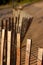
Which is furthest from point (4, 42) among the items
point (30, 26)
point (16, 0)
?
point (16, 0)

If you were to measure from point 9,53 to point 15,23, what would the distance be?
2938mm

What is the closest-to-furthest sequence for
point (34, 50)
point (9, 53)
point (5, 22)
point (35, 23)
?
point (9, 53) → point (34, 50) → point (5, 22) → point (35, 23)

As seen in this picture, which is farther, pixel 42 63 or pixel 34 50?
pixel 34 50

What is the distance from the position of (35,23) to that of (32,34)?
1607mm

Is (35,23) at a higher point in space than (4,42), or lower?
lower

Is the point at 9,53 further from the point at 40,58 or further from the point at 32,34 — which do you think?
the point at 32,34

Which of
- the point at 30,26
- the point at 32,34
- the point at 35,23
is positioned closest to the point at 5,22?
the point at 32,34

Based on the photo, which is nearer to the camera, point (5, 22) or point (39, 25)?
point (5, 22)

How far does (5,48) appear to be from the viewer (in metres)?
5.30

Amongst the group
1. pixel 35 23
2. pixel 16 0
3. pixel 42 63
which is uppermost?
pixel 42 63

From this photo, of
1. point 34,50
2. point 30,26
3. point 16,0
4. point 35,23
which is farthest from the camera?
point 16,0

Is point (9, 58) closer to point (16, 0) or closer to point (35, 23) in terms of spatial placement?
point (35, 23)

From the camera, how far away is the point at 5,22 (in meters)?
7.05

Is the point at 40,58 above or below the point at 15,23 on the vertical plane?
above
